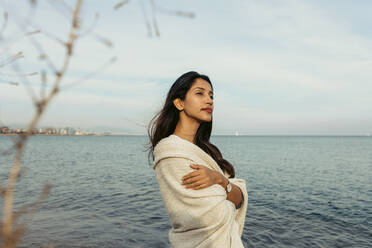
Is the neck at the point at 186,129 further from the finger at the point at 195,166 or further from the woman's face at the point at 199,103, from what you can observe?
the finger at the point at 195,166

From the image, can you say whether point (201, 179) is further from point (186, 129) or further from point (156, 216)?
point (156, 216)

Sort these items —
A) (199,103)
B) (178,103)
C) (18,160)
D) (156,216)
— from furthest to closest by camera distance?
(156,216)
(178,103)
(199,103)
(18,160)

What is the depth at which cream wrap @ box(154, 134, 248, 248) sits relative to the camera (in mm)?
2621

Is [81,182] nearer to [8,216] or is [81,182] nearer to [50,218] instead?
[50,218]

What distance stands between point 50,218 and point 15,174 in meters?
10.6

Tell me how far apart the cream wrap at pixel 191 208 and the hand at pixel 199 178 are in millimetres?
41

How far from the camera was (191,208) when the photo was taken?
8.70ft

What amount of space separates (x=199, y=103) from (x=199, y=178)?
0.99 meters

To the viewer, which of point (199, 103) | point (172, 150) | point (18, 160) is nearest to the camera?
point (18, 160)

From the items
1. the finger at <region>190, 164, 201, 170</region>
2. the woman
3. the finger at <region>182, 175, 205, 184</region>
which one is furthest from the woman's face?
the finger at <region>182, 175, 205, 184</region>

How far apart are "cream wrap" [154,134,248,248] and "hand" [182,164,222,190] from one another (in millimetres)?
41

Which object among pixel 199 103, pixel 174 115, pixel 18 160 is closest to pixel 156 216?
pixel 174 115

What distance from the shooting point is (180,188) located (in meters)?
2.67

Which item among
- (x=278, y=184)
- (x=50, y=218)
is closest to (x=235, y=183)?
(x=50, y=218)
